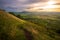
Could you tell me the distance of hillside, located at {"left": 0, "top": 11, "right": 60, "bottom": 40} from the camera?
8.93ft

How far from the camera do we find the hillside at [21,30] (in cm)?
272

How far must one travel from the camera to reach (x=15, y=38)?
8.89 ft

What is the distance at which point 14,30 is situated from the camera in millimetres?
2756

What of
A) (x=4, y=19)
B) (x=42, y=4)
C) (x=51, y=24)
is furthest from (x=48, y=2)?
(x=4, y=19)

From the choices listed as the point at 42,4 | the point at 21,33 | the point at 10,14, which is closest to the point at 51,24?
the point at 42,4

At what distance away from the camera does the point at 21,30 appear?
9.18ft

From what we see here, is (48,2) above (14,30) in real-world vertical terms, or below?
above

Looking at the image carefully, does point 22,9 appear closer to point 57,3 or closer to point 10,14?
point 10,14

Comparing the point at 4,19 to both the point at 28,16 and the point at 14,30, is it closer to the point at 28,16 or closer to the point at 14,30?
the point at 14,30

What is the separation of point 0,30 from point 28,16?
0.63 meters

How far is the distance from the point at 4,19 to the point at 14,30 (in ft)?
1.02

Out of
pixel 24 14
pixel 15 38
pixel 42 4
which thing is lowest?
pixel 15 38

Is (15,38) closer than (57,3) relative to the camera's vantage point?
Yes

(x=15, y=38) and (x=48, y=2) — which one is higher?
(x=48, y=2)
